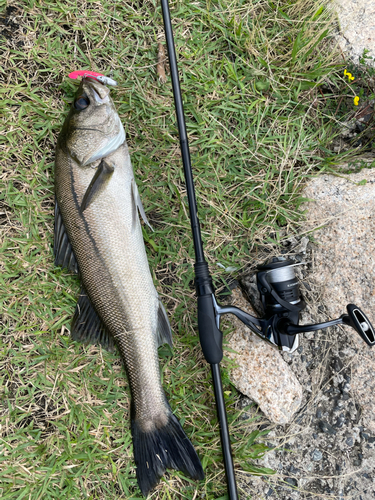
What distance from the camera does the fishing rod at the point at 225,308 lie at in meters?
1.97

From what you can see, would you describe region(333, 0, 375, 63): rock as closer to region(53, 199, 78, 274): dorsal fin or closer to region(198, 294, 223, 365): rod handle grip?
region(198, 294, 223, 365): rod handle grip

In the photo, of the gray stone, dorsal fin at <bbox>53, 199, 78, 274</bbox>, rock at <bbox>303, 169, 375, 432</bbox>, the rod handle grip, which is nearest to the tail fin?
the rod handle grip

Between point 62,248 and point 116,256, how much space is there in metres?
0.43

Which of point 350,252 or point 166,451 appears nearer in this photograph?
point 166,451

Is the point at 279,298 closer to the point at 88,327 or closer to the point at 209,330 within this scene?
the point at 209,330

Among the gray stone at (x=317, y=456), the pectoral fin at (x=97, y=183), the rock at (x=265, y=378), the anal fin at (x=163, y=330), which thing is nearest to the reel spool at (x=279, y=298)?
the rock at (x=265, y=378)

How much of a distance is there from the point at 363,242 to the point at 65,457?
2.51m

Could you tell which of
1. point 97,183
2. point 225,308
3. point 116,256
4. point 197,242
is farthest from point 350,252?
point 97,183

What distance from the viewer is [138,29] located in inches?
97.6

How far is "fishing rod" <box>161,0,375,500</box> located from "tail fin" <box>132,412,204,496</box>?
0.25m

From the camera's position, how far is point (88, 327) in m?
2.29

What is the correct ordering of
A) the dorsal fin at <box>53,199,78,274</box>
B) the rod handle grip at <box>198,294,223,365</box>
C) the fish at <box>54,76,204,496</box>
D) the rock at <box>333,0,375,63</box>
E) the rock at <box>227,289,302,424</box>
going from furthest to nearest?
the rock at <box>333,0,375,63</box> → the rock at <box>227,289,302,424</box> → the dorsal fin at <box>53,199,78,274</box> → the fish at <box>54,76,204,496</box> → the rod handle grip at <box>198,294,223,365</box>

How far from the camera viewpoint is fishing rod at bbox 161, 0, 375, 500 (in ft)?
6.48

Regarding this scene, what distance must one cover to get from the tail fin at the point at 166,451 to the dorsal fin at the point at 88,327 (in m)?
0.54
